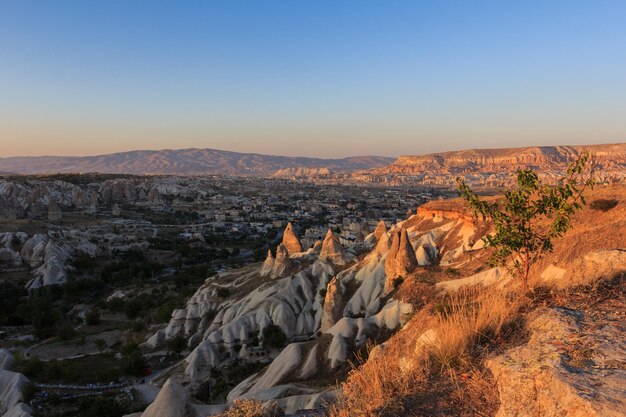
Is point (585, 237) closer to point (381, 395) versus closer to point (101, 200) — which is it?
point (381, 395)

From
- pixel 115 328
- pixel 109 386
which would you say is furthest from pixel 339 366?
pixel 115 328

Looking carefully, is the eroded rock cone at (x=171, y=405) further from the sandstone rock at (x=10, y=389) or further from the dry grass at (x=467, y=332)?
the sandstone rock at (x=10, y=389)

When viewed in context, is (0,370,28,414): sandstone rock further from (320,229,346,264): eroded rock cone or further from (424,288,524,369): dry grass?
(424,288,524,369): dry grass

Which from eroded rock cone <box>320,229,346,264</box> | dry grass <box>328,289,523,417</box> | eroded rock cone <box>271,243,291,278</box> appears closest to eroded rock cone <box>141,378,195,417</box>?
dry grass <box>328,289,523,417</box>

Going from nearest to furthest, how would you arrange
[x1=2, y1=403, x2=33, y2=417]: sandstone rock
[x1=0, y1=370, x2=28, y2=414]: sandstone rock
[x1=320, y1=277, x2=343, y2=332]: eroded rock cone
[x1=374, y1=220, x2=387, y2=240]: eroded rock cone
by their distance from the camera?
[x1=2, y1=403, x2=33, y2=417]: sandstone rock < [x1=0, y1=370, x2=28, y2=414]: sandstone rock < [x1=320, y1=277, x2=343, y2=332]: eroded rock cone < [x1=374, y1=220, x2=387, y2=240]: eroded rock cone

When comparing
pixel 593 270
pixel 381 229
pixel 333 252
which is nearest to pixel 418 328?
pixel 593 270
